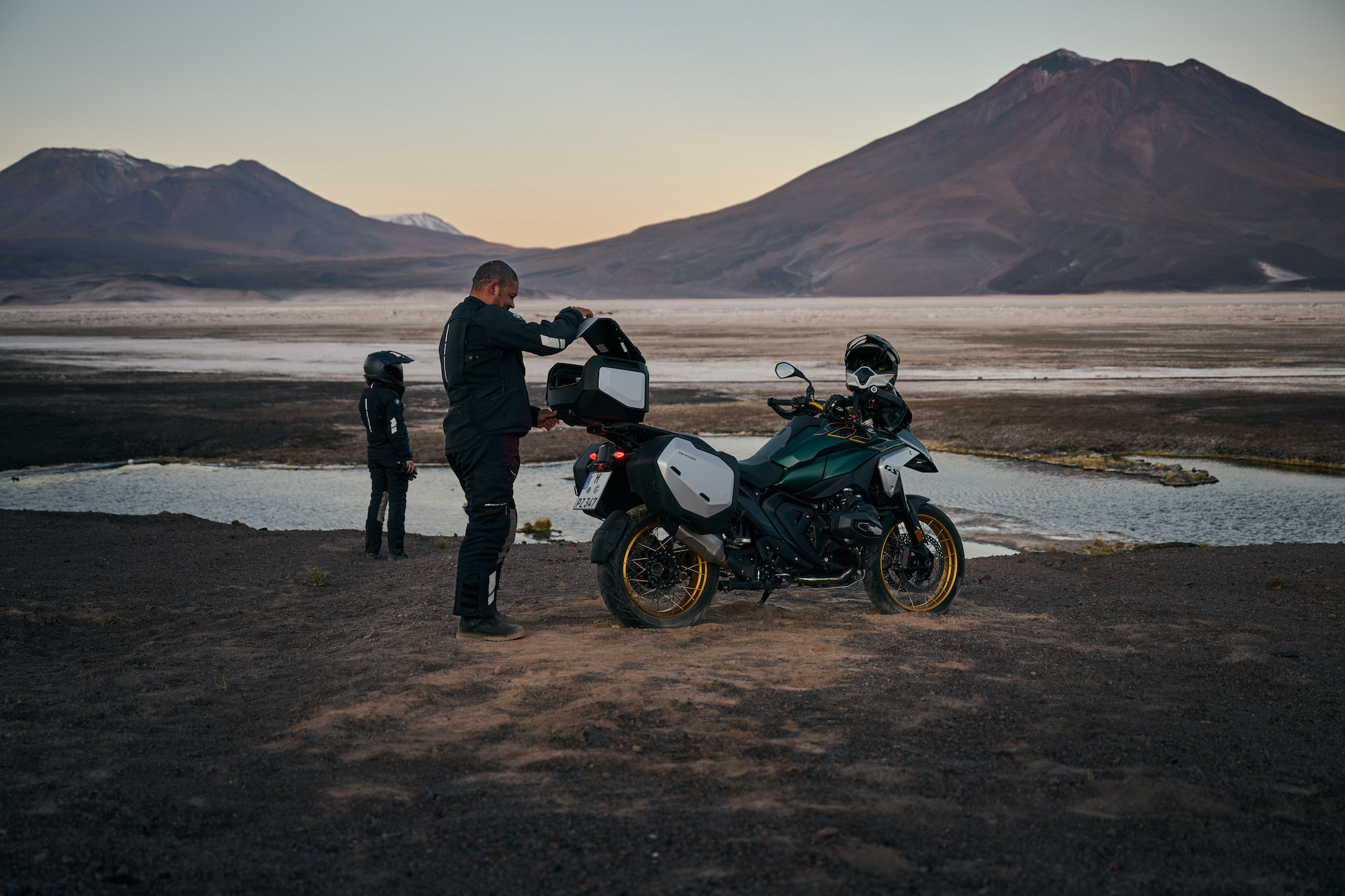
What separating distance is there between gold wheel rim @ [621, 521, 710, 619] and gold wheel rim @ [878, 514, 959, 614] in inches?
51.8

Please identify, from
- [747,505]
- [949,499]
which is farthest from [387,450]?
[949,499]

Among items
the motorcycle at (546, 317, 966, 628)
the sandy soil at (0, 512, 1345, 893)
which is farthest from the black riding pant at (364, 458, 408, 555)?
the motorcycle at (546, 317, 966, 628)

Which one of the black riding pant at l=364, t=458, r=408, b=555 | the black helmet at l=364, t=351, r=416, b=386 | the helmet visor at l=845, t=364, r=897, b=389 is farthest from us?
the black riding pant at l=364, t=458, r=408, b=555

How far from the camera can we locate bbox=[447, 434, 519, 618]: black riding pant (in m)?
6.26

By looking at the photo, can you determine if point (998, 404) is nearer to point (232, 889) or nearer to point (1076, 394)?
point (1076, 394)

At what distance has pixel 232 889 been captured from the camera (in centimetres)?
348

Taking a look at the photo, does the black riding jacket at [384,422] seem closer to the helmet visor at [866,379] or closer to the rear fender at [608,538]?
the rear fender at [608,538]

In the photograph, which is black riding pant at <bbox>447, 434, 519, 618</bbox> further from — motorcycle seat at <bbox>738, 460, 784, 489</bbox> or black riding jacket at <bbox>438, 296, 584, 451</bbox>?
motorcycle seat at <bbox>738, 460, 784, 489</bbox>

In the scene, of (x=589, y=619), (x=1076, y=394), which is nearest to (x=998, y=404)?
(x=1076, y=394)

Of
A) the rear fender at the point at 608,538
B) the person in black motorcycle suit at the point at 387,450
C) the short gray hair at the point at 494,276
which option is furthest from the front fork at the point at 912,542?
the person in black motorcycle suit at the point at 387,450

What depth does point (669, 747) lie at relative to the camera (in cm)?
461

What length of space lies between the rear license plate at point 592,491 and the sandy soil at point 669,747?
2.55 feet

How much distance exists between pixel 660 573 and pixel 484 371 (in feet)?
5.08

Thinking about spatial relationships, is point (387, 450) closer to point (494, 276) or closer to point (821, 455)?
point (494, 276)
